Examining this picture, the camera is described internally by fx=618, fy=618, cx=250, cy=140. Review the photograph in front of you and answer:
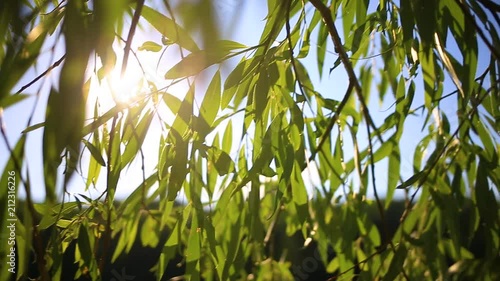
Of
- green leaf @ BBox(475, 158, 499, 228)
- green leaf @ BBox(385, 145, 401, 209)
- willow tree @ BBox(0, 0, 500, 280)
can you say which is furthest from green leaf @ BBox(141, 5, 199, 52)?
green leaf @ BBox(475, 158, 499, 228)

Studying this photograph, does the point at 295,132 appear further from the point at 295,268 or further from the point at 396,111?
the point at 295,268

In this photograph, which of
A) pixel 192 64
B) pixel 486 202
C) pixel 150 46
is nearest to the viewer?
pixel 192 64

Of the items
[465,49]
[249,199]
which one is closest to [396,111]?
[465,49]

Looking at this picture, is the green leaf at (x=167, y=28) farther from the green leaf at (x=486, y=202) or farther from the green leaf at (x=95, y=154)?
the green leaf at (x=486, y=202)

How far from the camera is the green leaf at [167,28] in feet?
2.12

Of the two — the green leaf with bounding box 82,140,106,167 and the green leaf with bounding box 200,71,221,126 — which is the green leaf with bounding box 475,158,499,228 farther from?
the green leaf with bounding box 82,140,106,167

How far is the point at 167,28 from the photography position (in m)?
0.67

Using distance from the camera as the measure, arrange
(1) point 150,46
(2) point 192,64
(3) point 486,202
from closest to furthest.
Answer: (2) point 192,64 → (1) point 150,46 → (3) point 486,202

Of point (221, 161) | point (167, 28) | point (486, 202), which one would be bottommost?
point (486, 202)

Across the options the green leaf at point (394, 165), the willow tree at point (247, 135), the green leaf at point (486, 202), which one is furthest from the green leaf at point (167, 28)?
the green leaf at point (486, 202)

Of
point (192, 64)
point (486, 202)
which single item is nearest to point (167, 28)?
point (192, 64)

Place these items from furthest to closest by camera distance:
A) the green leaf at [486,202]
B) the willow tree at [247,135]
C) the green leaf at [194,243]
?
the green leaf at [486,202], the green leaf at [194,243], the willow tree at [247,135]

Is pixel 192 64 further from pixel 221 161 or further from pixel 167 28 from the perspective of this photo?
pixel 221 161

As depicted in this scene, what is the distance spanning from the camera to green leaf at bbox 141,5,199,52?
0.65 metres
